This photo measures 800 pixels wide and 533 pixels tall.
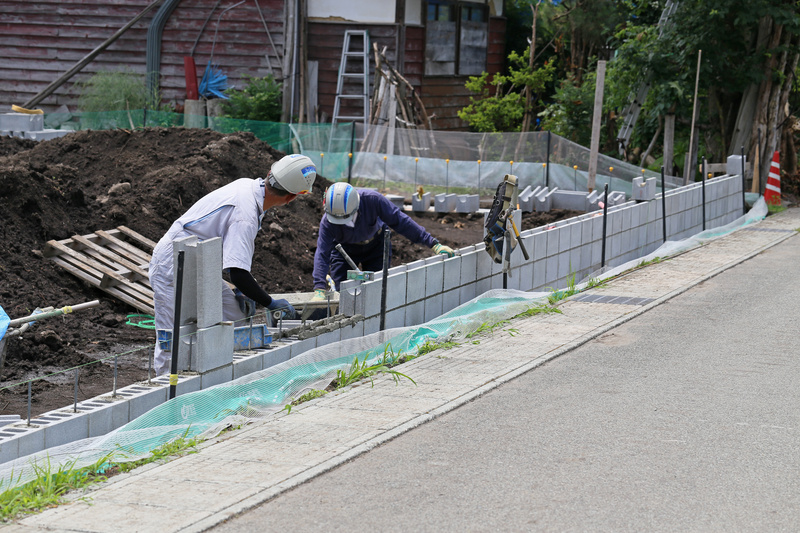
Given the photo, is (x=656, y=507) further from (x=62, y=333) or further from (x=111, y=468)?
(x=62, y=333)

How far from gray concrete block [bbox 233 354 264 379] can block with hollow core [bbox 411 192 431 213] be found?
10.7m

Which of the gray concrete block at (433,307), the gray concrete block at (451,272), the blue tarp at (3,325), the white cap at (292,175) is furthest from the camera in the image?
the gray concrete block at (451,272)

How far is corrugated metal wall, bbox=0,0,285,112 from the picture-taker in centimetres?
2322

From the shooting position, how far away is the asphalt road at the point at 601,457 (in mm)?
4793

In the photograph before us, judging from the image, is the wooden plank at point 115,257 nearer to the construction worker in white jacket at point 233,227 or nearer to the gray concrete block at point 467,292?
the gray concrete block at point 467,292

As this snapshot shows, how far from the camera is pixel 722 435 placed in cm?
618

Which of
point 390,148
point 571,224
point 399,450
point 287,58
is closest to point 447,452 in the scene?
point 399,450

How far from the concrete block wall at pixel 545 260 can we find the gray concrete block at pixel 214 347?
1.46 m

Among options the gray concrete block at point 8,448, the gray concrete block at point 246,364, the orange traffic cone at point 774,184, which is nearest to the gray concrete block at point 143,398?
the gray concrete block at point 246,364

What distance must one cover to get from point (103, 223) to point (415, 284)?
518 cm

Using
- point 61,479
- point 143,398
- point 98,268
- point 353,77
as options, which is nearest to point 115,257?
point 98,268

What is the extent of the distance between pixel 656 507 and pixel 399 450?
1561mm

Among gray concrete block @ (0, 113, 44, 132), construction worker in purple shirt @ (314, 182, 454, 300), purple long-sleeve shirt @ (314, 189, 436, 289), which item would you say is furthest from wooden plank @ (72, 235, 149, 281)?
gray concrete block @ (0, 113, 44, 132)

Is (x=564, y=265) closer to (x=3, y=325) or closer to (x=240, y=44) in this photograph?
(x=3, y=325)
